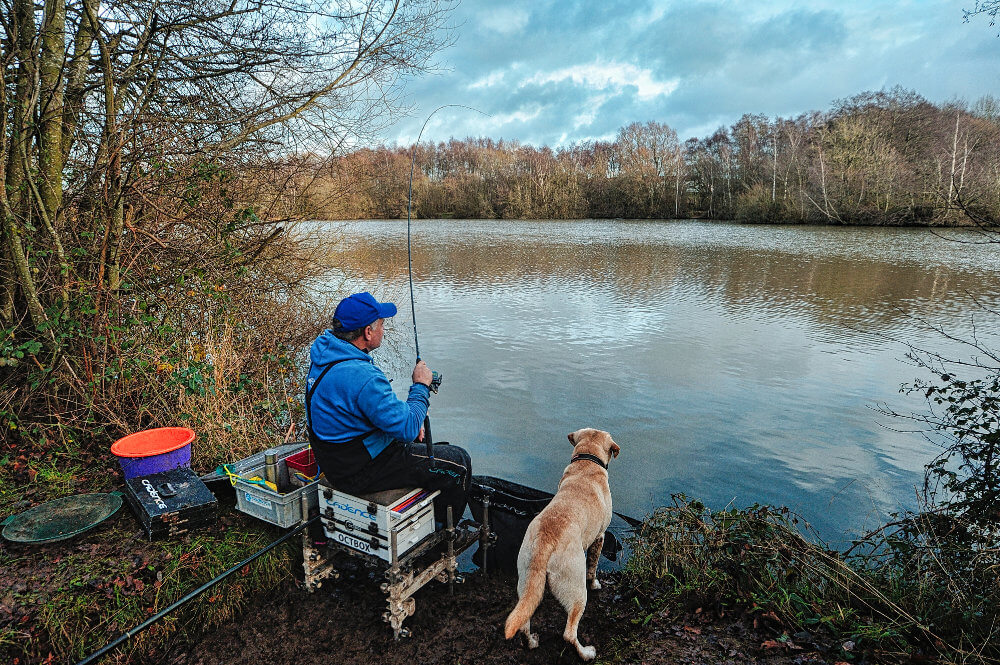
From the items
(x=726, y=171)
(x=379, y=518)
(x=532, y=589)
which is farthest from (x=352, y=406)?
(x=726, y=171)

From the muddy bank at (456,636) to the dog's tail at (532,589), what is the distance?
548mm

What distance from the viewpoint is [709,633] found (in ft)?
9.95

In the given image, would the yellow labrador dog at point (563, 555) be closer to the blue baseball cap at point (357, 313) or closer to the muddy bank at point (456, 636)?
the muddy bank at point (456, 636)

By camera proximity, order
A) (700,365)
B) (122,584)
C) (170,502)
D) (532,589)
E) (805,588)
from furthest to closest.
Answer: (700,365) → (170,502) → (805,588) → (122,584) → (532,589)

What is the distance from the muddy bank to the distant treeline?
23619 mm

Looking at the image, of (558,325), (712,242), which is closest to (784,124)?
(712,242)

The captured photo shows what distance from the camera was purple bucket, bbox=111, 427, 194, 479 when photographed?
3.79 meters

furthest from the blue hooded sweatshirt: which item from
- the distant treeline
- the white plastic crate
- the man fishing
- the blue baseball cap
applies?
the distant treeline

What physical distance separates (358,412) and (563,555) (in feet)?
4.09

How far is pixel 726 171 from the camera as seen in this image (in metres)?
46.5

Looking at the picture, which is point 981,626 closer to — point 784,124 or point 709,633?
point 709,633

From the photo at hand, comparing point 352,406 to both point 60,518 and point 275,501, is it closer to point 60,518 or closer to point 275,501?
point 275,501

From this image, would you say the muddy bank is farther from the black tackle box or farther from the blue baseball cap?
the blue baseball cap

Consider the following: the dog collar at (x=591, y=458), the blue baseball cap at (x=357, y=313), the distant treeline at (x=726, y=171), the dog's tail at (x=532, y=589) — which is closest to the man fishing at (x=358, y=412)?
the blue baseball cap at (x=357, y=313)
